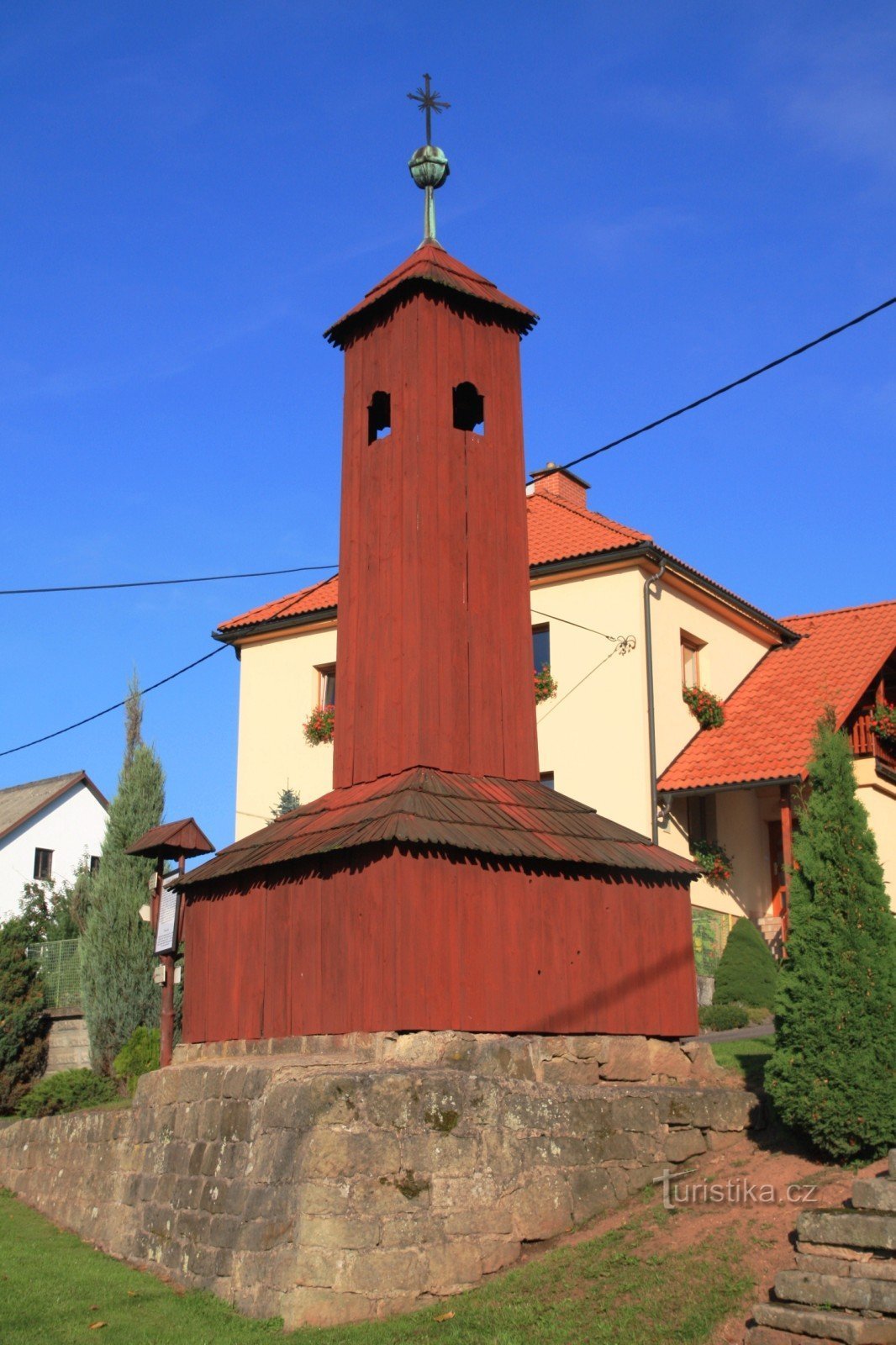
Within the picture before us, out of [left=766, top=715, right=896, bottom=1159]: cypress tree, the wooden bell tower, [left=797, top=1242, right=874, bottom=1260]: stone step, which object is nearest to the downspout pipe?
the wooden bell tower

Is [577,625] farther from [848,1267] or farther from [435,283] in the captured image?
[848,1267]

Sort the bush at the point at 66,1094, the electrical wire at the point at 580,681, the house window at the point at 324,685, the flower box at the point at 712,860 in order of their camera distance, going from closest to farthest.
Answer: the bush at the point at 66,1094
the flower box at the point at 712,860
the electrical wire at the point at 580,681
the house window at the point at 324,685

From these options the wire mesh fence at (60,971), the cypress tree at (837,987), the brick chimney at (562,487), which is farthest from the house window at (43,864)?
the cypress tree at (837,987)

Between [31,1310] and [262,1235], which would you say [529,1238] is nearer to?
[262,1235]

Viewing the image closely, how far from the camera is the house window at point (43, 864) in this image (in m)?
37.4

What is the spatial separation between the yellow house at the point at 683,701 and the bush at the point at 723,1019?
2.93 m

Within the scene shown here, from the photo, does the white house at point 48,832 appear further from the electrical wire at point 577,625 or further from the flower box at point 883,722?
the flower box at point 883,722

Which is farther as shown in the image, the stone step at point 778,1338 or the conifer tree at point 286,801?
the conifer tree at point 286,801

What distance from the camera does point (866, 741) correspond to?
2053 cm

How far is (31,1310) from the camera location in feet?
29.5

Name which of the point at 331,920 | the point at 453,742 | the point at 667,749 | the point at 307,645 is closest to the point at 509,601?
the point at 453,742

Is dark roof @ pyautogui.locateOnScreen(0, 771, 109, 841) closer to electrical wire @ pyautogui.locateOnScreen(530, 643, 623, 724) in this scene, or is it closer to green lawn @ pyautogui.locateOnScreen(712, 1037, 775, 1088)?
electrical wire @ pyautogui.locateOnScreen(530, 643, 623, 724)

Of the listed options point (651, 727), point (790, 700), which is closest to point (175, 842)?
point (651, 727)

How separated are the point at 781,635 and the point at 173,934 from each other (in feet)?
44.4
